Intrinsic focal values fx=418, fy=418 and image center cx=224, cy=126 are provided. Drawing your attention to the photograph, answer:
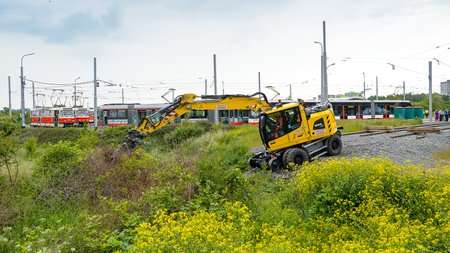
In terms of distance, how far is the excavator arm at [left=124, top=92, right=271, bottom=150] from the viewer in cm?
1705

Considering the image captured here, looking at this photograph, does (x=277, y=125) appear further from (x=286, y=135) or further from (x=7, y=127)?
(x=7, y=127)

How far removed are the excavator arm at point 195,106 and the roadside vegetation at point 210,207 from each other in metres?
5.13

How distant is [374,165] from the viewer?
911cm

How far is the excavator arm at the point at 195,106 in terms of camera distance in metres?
17.0

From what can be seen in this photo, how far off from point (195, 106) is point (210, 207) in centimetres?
932

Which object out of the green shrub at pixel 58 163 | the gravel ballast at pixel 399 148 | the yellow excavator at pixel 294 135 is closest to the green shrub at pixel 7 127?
the green shrub at pixel 58 163

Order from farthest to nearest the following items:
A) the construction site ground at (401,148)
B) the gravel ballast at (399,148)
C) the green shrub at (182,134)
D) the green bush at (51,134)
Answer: the green bush at (51,134)
the green shrub at (182,134)
the gravel ballast at (399,148)
the construction site ground at (401,148)

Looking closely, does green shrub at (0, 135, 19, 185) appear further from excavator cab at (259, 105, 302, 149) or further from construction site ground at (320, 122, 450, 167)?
construction site ground at (320, 122, 450, 167)

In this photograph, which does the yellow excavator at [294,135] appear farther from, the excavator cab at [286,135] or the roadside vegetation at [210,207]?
the roadside vegetation at [210,207]

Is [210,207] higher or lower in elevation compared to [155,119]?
lower

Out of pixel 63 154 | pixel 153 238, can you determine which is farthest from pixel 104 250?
pixel 63 154

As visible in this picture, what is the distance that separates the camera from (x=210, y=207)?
8508 mm

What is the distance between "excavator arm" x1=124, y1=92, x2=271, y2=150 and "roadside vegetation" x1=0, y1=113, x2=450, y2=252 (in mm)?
5128

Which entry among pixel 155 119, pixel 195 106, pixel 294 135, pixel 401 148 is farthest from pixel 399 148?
pixel 155 119
